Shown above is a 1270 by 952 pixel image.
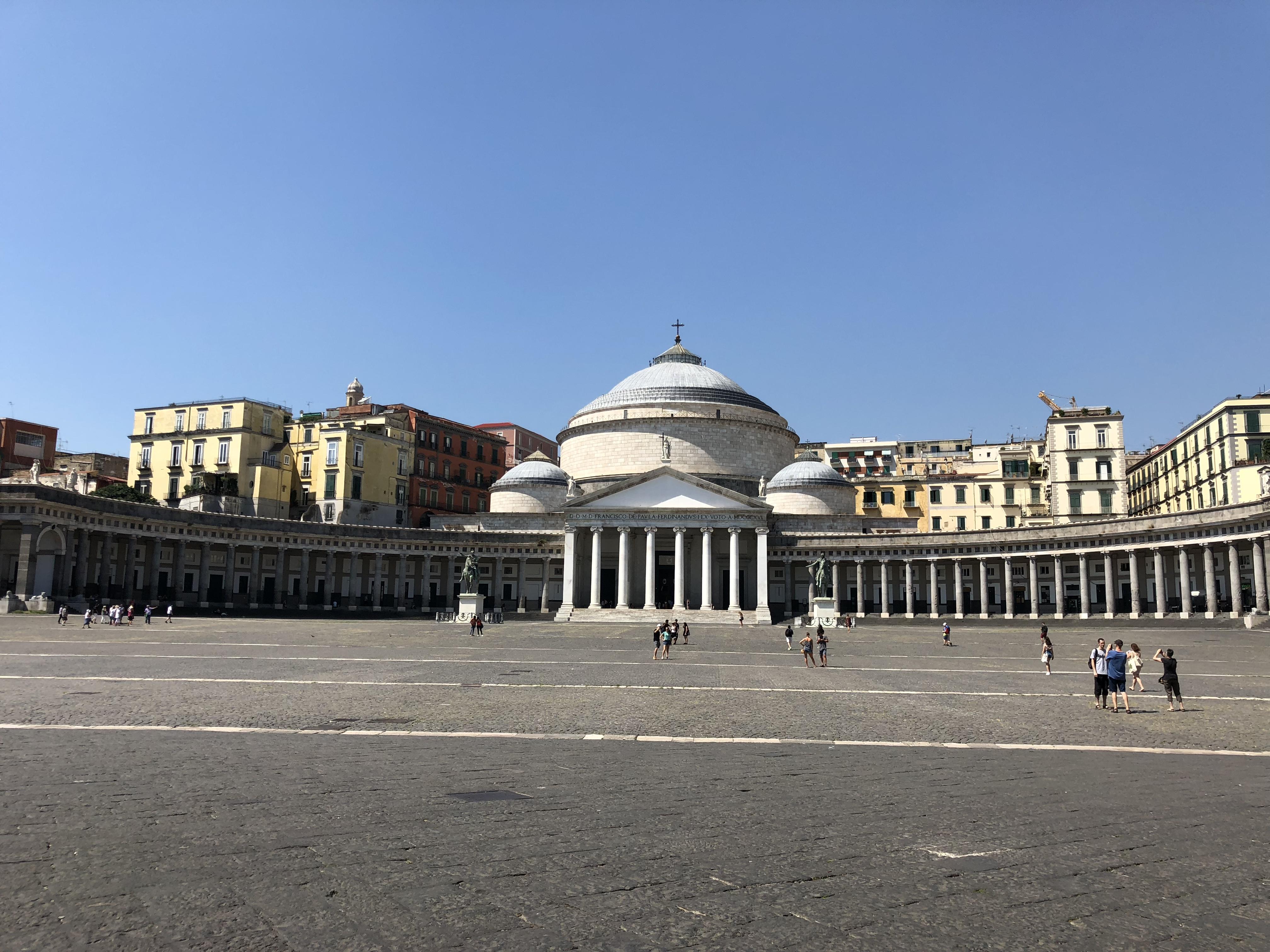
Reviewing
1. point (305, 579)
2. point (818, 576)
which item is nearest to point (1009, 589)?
point (818, 576)

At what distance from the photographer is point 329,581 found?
247 ft

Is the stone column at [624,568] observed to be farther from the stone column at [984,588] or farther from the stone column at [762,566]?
the stone column at [984,588]

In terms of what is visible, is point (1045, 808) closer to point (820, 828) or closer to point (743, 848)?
point (820, 828)

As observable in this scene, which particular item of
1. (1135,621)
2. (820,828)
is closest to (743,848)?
(820,828)

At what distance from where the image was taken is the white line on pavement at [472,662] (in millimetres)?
28000

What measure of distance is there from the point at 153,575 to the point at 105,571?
3190 mm

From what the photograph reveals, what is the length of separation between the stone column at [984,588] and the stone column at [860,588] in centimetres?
842

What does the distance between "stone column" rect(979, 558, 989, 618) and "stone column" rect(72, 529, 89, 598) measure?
58.0 metres

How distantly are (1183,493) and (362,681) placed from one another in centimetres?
7838

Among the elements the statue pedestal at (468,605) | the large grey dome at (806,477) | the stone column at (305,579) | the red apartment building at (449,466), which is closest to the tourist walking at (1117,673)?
the statue pedestal at (468,605)

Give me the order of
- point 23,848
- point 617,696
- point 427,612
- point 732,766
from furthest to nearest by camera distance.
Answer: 1. point 427,612
2. point 617,696
3. point 732,766
4. point 23,848

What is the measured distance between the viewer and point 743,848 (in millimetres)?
8156

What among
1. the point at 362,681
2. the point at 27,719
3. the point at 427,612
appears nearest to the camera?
the point at 27,719

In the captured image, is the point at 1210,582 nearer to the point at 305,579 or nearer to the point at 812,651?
the point at 812,651
